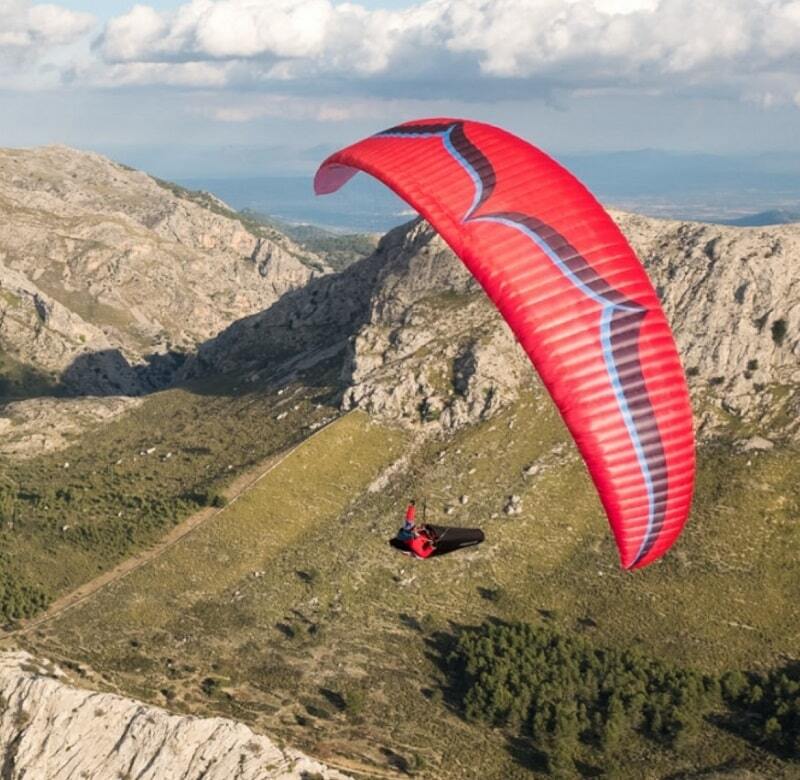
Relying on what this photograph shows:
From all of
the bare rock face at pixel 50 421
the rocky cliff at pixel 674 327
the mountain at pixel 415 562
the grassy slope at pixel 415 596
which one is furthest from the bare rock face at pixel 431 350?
the bare rock face at pixel 50 421

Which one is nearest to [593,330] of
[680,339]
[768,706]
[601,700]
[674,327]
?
[601,700]

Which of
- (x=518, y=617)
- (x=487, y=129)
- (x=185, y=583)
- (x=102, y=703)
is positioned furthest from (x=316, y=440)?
(x=487, y=129)

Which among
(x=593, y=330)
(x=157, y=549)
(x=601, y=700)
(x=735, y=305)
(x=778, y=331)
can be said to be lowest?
(x=601, y=700)

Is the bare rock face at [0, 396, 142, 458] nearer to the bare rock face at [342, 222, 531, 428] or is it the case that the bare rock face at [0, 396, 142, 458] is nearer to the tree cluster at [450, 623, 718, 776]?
the bare rock face at [342, 222, 531, 428]

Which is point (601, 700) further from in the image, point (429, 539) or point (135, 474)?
point (135, 474)

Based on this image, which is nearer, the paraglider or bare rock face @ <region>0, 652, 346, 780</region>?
the paraglider

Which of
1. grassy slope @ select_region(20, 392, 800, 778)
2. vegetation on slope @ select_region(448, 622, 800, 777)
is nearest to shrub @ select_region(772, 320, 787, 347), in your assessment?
grassy slope @ select_region(20, 392, 800, 778)
